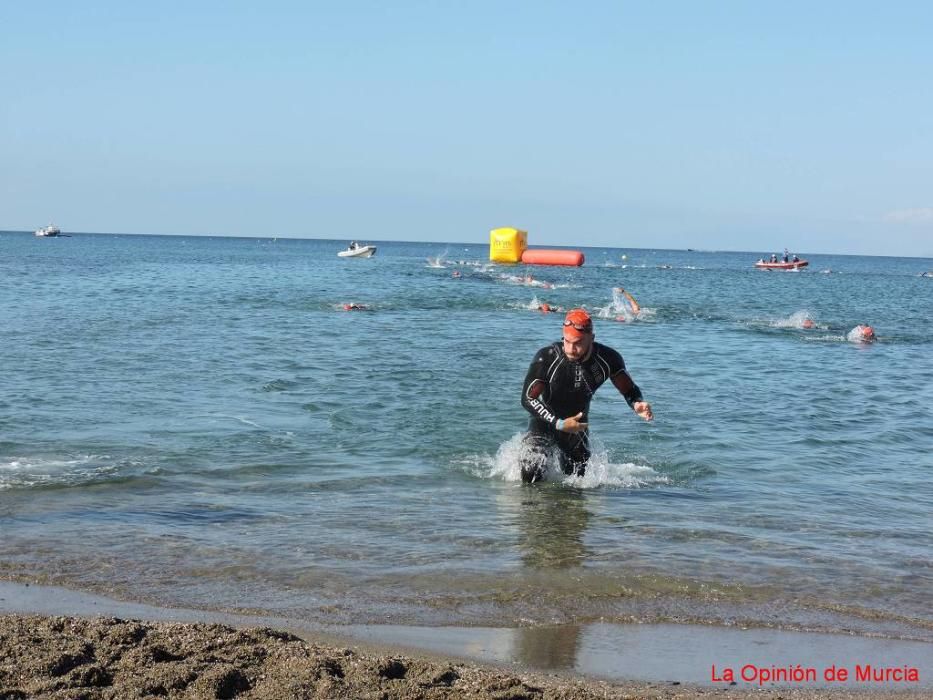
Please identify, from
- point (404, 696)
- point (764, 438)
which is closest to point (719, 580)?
point (404, 696)

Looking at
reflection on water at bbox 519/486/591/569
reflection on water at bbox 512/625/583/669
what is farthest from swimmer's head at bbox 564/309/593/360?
reflection on water at bbox 512/625/583/669

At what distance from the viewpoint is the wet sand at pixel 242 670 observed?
15.0ft

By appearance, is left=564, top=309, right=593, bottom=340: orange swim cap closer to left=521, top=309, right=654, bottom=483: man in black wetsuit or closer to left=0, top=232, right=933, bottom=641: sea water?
left=521, top=309, right=654, bottom=483: man in black wetsuit

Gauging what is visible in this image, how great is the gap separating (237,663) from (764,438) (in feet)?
30.6

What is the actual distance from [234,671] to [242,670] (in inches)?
1.7

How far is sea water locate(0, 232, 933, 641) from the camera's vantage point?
21.9 feet

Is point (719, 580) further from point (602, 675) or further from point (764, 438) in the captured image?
point (764, 438)

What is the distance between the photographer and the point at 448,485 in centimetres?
995

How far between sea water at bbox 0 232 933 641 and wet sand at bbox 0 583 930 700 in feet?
2.95

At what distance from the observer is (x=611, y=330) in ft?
89.2

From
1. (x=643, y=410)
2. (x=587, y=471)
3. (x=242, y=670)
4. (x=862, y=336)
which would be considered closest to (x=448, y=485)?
(x=587, y=471)

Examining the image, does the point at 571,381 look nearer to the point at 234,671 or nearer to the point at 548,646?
the point at 548,646

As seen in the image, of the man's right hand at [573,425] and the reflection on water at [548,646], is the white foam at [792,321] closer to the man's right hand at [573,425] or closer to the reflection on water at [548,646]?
the man's right hand at [573,425]

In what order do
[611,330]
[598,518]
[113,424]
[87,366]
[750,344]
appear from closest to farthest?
[598,518] → [113,424] → [87,366] → [750,344] → [611,330]
